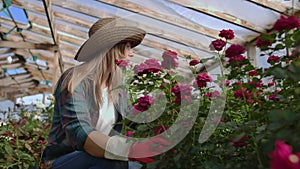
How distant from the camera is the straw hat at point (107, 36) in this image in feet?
3.73

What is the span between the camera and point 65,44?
7.12m

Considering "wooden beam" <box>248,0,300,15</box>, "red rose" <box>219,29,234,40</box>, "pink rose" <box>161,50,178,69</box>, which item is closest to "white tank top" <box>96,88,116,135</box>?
"pink rose" <box>161,50,178,69</box>

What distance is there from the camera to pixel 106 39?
1.15 metres

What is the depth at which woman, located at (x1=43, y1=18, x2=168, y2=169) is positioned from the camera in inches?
41.9

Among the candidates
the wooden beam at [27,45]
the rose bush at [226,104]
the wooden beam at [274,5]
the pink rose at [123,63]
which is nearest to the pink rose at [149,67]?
the rose bush at [226,104]

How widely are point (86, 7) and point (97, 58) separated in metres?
3.50

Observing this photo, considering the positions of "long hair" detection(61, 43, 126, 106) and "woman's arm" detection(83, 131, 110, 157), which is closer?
"woman's arm" detection(83, 131, 110, 157)

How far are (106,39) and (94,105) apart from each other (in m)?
0.24

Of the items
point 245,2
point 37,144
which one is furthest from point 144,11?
point 37,144

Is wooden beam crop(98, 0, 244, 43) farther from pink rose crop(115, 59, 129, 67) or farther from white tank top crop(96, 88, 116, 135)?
pink rose crop(115, 59, 129, 67)

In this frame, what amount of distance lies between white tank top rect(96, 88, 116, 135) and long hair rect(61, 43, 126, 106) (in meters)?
0.02

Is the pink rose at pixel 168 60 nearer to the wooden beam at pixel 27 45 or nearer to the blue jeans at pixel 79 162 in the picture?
the blue jeans at pixel 79 162

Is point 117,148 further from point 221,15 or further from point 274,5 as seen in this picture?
point 221,15

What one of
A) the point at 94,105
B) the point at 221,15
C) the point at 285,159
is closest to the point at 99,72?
the point at 94,105
